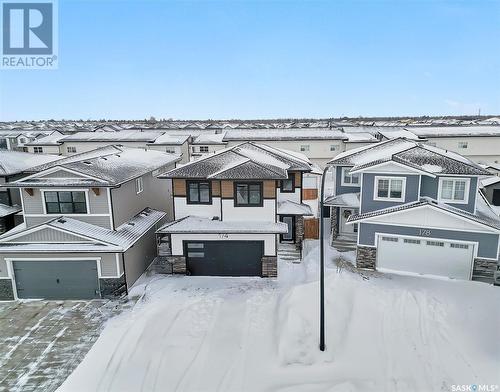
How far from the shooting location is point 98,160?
20672 millimetres

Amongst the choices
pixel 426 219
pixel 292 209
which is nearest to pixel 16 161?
pixel 292 209

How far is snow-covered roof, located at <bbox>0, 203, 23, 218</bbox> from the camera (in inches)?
829

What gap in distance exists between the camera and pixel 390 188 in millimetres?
19719

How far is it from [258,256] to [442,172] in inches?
446

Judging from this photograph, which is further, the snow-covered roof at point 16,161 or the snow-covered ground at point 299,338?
the snow-covered roof at point 16,161

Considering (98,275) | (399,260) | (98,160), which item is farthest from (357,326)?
(98,160)

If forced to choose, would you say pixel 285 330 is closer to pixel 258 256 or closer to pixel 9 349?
pixel 258 256

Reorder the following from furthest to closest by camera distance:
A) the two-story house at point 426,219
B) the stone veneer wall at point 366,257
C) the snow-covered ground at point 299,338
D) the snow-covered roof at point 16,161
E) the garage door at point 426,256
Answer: the snow-covered roof at point 16,161 → the stone veneer wall at point 366,257 → the garage door at point 426,256 → the two-story house at point 426,219 → the snow-covered ground at point 299,338

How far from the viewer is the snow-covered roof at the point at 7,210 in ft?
69.1

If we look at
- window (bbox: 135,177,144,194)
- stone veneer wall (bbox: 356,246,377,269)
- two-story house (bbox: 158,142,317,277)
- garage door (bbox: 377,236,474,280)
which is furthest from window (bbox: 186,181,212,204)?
garage door (bbox: 377,236,474,280)

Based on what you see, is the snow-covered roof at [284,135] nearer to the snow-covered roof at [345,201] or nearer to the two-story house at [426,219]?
the snow-covered roof at [345,201]

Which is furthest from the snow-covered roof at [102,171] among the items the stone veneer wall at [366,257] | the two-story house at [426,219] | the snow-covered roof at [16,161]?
the stone veneer wall at [366,257]

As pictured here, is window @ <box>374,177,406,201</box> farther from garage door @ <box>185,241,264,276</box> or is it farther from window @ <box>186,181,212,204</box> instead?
window @ <box>186,181,212,204</box>

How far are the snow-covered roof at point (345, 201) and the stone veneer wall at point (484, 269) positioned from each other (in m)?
7.15
